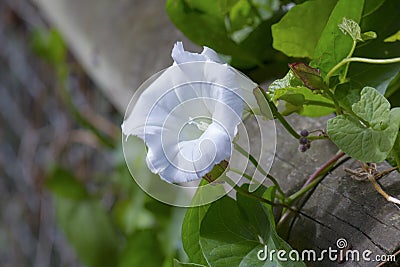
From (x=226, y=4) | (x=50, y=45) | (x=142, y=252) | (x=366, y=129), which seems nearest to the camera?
(x=366, y=129)

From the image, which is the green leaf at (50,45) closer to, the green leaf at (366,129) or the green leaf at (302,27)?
the green leaf at (302,27)

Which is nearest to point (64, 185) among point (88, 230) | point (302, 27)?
point (88, 230)

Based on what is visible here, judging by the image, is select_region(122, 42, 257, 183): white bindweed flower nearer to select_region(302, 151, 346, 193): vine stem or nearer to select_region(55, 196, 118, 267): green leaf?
select_region(302, 151, 346, 193): vine stem

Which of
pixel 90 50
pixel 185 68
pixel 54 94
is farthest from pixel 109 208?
pixel 185 68

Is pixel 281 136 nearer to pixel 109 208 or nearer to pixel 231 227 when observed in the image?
pixel 231 227

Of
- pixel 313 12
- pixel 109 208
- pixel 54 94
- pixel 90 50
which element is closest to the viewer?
pixel 313 12

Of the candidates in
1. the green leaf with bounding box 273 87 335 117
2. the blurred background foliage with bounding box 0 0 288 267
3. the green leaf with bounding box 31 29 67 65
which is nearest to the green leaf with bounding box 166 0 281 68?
the blurred background foliage with bounding box 0 0 288 267

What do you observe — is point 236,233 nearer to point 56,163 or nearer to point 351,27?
point 351,27
